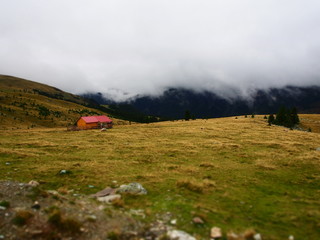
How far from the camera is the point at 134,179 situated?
17.0 metres

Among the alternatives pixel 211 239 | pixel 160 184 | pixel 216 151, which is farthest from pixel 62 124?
pixel 211 239

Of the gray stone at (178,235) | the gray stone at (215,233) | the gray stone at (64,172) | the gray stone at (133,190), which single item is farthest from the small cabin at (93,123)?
the gray stone at (215,233)

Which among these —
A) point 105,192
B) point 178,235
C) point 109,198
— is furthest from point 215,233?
point 105,192

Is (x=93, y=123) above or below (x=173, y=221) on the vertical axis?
above

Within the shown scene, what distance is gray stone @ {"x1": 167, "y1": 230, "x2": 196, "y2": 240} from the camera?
28.1ft

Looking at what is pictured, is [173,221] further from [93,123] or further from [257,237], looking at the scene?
[93,123]

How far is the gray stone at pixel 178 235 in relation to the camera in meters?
8.58

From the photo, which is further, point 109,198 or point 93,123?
point 93,123

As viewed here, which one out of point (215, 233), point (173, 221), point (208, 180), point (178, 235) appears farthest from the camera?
point (208, 180)

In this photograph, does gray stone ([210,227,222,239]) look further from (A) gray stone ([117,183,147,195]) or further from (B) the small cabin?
(B) the small cabin

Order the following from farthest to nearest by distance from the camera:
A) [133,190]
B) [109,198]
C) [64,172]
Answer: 1. [64,172]
2. [133,190]
3. [109,198]

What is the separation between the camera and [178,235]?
28.6 ft

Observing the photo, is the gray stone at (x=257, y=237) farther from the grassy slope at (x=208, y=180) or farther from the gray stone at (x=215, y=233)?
the gray stone at (x=215, y=233)

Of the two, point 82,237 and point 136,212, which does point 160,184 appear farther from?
point 82,237
